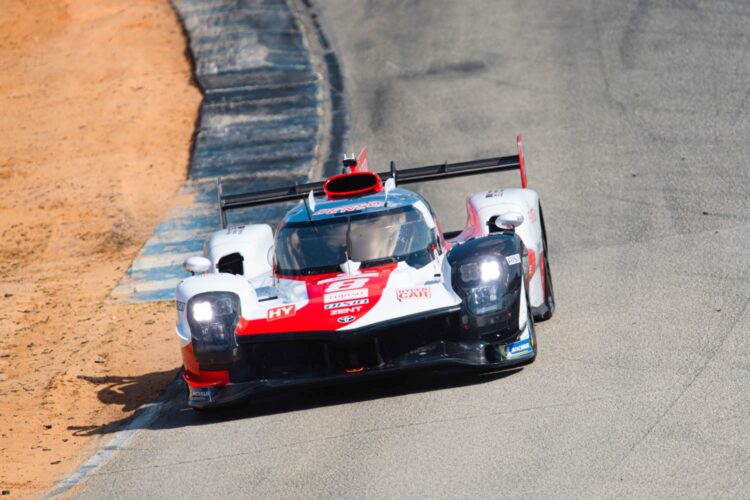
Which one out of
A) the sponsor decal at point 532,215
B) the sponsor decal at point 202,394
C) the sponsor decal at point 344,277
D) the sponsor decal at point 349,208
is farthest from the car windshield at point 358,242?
the sponsor decal at point 202,394

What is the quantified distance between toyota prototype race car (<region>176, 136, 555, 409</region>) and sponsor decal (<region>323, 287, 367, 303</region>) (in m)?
0.01

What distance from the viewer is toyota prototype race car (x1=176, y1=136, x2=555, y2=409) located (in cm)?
821

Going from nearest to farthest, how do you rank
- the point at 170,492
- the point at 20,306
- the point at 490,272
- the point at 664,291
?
the point at 170,492 < the point at 490,272 < the point at 664,291 < the point at 20,306

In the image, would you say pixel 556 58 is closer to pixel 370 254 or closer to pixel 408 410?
pixel 370 254

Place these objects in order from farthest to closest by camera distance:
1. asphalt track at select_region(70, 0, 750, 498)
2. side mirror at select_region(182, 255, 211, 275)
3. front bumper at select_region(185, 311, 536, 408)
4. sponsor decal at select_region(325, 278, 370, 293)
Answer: side mirror at select_region(182, 255, 211, 275), sponsor decal at select_region(325, 278, 370, 293), front bumper at select_region(185, 311, 536, 408), asphalt track at select_region(70, 0, 750, 498)

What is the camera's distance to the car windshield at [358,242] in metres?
9.45

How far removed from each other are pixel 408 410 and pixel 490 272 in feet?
4.02

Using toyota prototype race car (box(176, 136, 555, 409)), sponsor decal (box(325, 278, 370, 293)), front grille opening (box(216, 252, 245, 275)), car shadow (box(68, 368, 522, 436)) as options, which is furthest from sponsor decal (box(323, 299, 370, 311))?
front grille opening (box(216, 252, 245, 275))

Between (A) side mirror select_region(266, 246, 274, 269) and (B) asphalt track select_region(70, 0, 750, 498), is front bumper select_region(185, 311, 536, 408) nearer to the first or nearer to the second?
(B) asphalt track select_region(70, 0, 750, 498)

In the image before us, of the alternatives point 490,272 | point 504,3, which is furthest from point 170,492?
point 504,3

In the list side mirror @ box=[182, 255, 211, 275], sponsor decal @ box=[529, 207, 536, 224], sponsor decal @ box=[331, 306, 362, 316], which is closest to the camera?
sponsor decal @ box=[331, 306, 362, 316]

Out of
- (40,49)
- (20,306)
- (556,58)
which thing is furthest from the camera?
(40,49)

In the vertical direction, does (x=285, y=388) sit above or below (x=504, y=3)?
below

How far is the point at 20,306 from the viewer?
1363 cm
